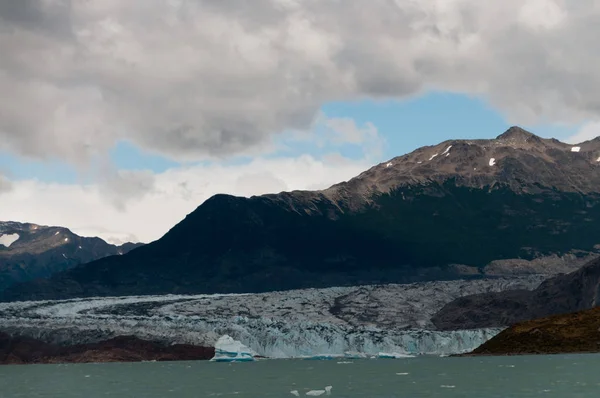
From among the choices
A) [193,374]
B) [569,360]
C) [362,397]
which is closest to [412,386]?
[362,397]

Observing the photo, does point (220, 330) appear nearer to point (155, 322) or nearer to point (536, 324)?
point (155, 322)

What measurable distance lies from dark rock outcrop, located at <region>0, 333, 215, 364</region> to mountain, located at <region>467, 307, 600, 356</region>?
183 feet

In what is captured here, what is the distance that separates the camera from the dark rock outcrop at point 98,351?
167250mm

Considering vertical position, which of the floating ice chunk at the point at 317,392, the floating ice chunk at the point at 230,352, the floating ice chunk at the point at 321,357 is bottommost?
the floating ice chunk at the point at 317,392

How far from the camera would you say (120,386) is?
9081 centimetres

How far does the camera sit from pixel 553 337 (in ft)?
484

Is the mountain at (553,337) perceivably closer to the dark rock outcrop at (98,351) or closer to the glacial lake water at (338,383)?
the glacial lake water at (338,383)

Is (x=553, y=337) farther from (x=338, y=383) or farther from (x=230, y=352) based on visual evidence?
(x=338, y=383)

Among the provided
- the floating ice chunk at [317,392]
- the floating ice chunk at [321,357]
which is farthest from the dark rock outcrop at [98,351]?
the floating ice chunk at [317,392]

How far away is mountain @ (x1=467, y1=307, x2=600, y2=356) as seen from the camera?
144 m

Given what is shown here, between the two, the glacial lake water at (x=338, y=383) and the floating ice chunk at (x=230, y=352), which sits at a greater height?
the floating ice chunk at (x=230, y=352)

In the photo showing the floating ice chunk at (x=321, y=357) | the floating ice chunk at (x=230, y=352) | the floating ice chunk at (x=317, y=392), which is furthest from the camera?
the floating ice chunk at (x=321, y=357)

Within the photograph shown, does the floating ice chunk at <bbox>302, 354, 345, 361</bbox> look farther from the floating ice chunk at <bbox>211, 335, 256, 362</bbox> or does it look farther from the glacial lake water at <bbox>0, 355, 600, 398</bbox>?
the glacial lake water at <bbox>0, 355, 600, 398</bbox>

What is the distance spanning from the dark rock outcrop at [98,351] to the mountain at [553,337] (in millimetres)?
55779
